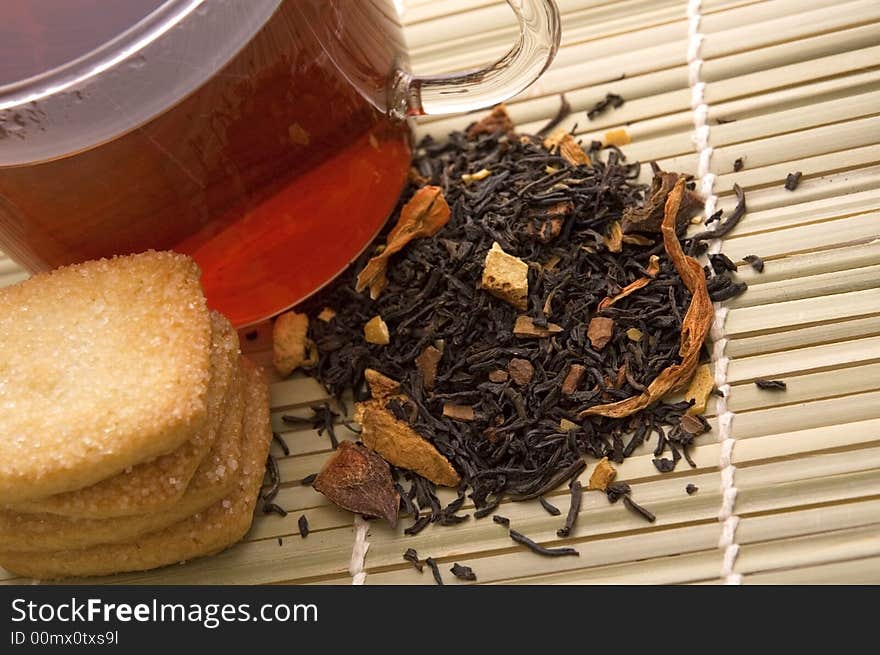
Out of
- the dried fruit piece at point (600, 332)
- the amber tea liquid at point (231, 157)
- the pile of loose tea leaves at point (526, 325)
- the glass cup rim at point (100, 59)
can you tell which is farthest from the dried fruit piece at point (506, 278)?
the glass cup rim at point (100, 59)

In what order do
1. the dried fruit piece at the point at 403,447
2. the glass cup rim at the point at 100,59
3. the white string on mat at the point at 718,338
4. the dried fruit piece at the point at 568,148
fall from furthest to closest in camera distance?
1. the dried fruit piece at the point at 568,148
2. the dried fruit piece at the point at 403,447
3. the white string on mat at the point at 718,338
4. the glass cup rim at the point at 100,59

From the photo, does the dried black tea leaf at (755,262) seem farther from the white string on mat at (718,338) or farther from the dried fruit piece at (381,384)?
the dried fruit piece at (381,384)

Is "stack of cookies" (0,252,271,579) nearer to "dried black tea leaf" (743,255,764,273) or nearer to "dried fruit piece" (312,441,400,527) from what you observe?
"dried fruit piece" (312,441,400,527)

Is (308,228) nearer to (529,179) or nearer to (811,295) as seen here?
(529,179)

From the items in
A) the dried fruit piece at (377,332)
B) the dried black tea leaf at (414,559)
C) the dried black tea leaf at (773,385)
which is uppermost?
the dried fruit piece at (377,332)

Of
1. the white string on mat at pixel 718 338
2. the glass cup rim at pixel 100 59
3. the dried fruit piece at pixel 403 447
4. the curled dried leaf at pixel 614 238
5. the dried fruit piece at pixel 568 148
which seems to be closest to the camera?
the glass cup rim at pixel 100 59

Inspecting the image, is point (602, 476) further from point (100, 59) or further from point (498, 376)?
point (100, 59)

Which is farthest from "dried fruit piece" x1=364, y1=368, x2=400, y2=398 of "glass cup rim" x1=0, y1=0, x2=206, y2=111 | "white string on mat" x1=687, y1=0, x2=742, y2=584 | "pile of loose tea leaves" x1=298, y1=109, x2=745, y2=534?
"glass cup rim" x1=0, y1=0, x2=206, y2=111

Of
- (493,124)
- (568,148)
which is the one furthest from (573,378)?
(493,124)
